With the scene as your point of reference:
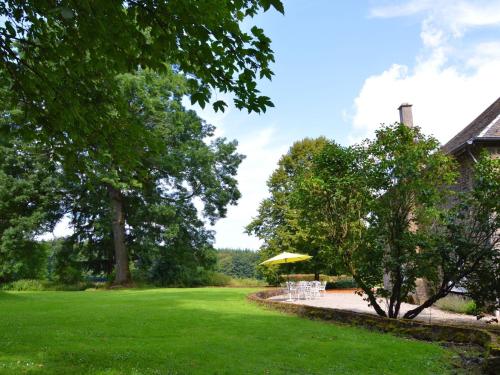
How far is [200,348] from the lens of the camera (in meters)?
8.11

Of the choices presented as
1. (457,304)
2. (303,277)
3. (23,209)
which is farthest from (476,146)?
(23,209)

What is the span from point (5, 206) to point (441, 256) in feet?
98.9

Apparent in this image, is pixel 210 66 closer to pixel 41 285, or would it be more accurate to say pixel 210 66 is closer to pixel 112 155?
pixel 112 155

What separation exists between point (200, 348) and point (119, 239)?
2739 centimetres

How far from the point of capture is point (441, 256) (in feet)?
36.4

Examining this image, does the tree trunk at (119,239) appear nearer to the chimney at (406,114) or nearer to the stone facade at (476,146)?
the chimney at (406,114)

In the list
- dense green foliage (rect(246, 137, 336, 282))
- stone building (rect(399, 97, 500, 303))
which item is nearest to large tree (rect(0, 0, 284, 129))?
stone building (rect(399, 97, 500, 303))

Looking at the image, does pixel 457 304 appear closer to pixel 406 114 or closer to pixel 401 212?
pixel 401 212

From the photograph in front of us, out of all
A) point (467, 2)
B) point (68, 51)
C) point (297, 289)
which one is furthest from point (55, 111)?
point (297, 289)

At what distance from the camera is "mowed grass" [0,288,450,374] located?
263 inches

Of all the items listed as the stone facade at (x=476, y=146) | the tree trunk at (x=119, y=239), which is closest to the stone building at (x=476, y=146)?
the stone facade at (x=476, y=146)

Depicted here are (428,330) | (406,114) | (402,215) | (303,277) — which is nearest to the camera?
(428,330)

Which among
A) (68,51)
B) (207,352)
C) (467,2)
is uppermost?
(467,2)

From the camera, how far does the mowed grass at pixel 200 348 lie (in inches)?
263
